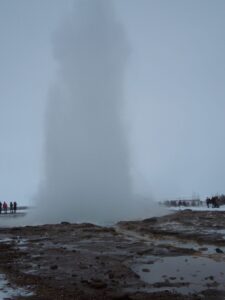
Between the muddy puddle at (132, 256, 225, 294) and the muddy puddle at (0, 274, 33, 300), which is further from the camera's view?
the muddy puddle at (132, 256, 225, 294)

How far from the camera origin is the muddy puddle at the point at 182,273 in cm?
1069

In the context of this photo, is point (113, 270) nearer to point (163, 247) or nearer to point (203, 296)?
point (203, 296)

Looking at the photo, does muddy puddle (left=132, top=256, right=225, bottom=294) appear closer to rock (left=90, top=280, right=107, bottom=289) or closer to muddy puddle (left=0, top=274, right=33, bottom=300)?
rock (left=90, top=280, right=107, bottom=289)

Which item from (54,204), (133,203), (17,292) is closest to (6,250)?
(17,292)

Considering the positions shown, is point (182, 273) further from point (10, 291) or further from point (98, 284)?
point (10, 291)

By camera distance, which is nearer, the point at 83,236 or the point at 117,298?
the point at 117,298

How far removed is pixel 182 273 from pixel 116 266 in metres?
2.48

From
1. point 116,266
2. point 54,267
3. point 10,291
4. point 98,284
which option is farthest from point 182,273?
point 10,291

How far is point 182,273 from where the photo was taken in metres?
12.4

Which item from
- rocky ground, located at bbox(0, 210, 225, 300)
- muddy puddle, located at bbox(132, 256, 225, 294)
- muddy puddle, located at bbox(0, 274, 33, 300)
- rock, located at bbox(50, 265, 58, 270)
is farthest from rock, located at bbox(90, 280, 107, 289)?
Answer: rock, located at bbox(50, 265, 58, 270)

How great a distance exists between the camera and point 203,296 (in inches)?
376

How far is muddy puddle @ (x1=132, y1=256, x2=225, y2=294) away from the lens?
10688 mm

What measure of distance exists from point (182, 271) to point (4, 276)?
563 centimetres

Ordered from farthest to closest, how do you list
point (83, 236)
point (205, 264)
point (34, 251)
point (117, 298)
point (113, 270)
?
point (83, 236)
point (34, 251)
point (205, 264)
point (113, 270)
point (117, 298)
